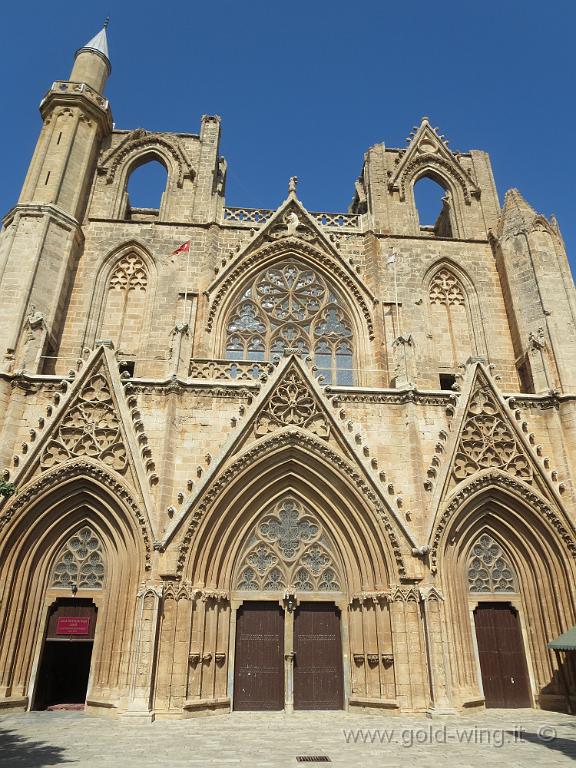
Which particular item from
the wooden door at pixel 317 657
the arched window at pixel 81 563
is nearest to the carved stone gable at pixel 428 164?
the wooden door at pixel 317 657

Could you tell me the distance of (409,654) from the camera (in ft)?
37.4

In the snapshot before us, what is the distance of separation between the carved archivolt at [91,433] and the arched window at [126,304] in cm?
327

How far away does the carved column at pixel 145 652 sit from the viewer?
411 inches

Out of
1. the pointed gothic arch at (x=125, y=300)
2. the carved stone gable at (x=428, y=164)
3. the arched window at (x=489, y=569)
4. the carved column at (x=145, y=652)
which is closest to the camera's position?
the carved column at (x=145, y=652)

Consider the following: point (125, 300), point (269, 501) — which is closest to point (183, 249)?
point (125, 300)

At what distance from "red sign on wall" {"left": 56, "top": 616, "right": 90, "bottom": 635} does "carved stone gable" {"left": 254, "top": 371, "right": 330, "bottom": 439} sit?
18.4 ft

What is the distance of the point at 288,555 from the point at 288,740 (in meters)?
4.59

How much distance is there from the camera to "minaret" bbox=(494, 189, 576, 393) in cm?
1491

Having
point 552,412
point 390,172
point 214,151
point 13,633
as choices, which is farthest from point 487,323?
point 13,633

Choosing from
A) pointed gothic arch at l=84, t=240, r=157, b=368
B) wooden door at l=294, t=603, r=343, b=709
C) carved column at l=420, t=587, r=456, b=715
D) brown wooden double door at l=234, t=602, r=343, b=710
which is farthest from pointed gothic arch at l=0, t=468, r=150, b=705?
carved column at l=420, t=587, r=456, b=715

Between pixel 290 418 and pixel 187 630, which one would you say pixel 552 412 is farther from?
pixel 187 630

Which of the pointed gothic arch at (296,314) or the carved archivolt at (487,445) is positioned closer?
the carved archivolt at (487,445)

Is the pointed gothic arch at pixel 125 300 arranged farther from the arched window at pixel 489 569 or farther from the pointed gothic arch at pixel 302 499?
the arched window at pixel 489 569

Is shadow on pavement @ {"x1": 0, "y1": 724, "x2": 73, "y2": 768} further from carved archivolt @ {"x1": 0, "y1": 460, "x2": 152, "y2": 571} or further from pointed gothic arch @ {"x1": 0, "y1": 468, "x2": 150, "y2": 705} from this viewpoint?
carved archivolt @ {"x1": 0, "y1": 460, "x2": 152, "y2": 571}
